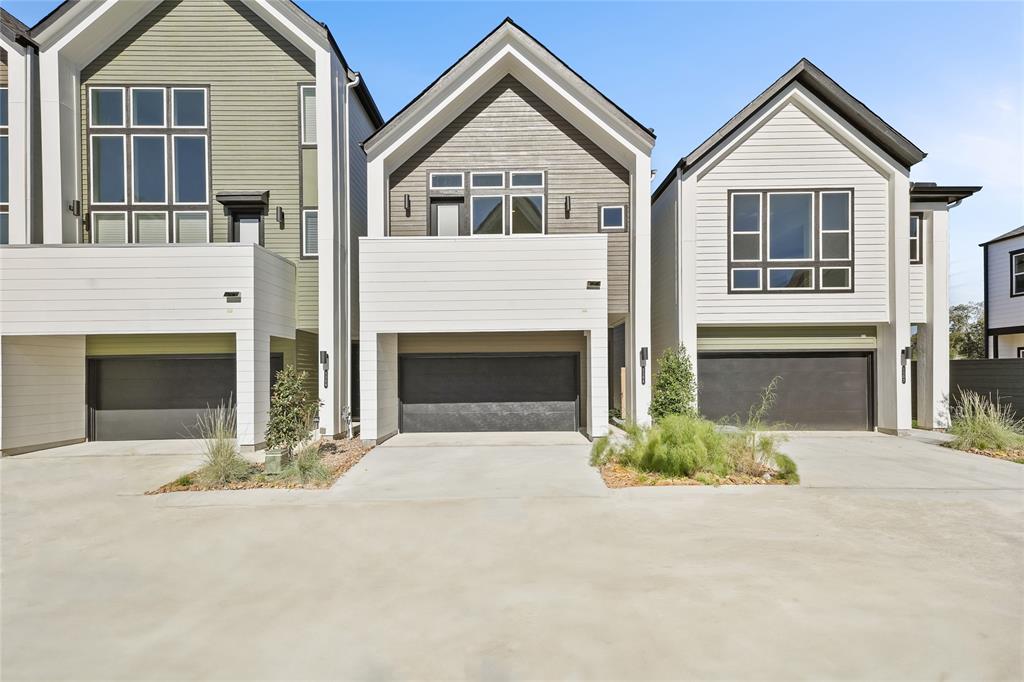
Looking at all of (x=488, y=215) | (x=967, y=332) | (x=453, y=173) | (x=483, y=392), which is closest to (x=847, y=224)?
(x=488, y=215)

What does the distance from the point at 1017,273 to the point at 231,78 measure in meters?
26.4

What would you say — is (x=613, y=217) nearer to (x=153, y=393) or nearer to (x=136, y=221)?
(x=136, y=221)

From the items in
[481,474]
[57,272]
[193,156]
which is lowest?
[481,474]

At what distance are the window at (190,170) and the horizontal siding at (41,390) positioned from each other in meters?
4.12

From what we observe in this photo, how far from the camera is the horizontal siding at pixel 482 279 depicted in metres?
11.2

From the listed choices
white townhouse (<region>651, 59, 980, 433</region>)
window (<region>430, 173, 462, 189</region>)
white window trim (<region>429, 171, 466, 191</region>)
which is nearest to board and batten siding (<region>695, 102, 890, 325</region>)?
white townhouse (<region>651, 59, 980, 433</region>)

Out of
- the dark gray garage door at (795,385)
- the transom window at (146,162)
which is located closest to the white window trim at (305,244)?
the transom window at (146,162)

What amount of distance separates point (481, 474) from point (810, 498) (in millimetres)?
4887

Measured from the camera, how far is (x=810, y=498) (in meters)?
7.19

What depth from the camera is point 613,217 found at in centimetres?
1280

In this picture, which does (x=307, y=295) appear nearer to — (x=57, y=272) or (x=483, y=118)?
(x=57, y=272)

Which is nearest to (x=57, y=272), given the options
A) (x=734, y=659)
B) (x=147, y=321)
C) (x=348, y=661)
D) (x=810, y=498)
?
(x=147, y=321)

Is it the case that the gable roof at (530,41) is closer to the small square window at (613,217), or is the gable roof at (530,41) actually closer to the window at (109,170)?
the small square window at (613,217)

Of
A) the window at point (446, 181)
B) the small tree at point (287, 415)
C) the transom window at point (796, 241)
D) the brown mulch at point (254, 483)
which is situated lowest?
the brown mulch at point (254, 483)
